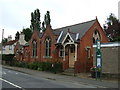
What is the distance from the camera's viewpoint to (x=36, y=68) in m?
32.4

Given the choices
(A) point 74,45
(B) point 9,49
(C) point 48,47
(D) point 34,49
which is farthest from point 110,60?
(B) point 9,49

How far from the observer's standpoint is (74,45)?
91.2ft

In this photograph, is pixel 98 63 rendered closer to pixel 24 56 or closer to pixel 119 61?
pixel 119 61

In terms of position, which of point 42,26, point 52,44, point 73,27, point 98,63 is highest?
point 42,26

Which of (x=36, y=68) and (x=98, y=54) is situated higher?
(x=98, y=54)

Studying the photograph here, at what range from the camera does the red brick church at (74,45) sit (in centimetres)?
2720

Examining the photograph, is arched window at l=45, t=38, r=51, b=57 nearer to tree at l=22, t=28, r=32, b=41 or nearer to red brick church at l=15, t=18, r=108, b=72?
red brick church at l=15, t=18, r=108, b=72

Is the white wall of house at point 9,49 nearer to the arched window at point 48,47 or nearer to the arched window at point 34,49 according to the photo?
the arched window at point 34,49

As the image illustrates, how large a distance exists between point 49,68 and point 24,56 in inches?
552

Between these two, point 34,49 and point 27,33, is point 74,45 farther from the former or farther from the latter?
point 27,33

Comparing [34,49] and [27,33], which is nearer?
[34,49]

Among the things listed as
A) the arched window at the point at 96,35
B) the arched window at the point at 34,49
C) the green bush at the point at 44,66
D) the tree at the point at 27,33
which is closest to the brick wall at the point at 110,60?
the green bush at the point at 44,66

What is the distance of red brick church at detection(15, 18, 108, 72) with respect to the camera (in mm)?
27195

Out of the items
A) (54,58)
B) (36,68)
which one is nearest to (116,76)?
(54,58)
